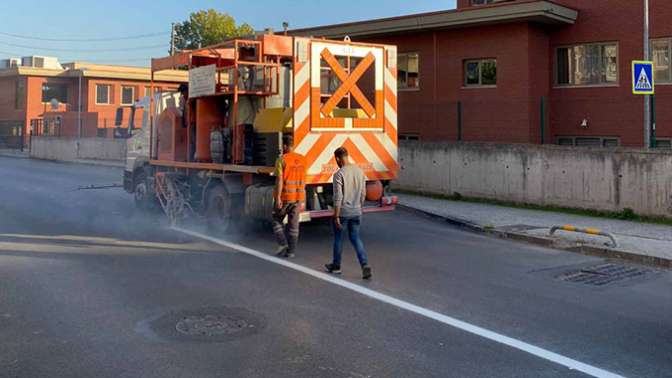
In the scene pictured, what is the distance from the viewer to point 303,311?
6.74m

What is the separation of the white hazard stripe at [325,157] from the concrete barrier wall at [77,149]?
86.5ft

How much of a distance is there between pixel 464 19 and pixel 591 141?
558 cm

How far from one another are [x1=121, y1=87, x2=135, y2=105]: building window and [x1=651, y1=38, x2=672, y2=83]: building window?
4158cm

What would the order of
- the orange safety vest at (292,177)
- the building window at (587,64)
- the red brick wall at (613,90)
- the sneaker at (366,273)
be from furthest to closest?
the building window at (587,64), the red brick wall at (613,90), the orange safety vest at (292,177), the sneaker at (366,273)

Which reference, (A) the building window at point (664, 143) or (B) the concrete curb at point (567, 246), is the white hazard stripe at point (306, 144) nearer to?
(B) the concrete curb at point (567, 246)

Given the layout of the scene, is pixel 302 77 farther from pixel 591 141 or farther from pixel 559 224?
pixel 591 141

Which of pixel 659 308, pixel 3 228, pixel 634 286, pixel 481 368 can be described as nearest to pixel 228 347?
pixel 481 368

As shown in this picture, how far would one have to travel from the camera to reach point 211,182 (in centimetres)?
1219

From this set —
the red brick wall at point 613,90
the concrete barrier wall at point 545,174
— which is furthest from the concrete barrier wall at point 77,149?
the red brick wall at point 613,90

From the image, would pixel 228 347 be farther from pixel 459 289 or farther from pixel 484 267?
pixel 484 267

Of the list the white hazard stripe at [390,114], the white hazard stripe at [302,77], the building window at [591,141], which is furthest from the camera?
the building window at [591,141]

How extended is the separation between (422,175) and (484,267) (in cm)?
932

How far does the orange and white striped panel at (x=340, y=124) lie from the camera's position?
10.4m

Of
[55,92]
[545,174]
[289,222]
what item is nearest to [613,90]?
[545,174]
